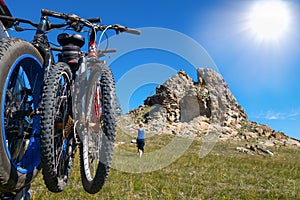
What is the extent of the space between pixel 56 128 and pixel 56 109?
0.64ft

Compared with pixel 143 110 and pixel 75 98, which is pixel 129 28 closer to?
pixel 75 98

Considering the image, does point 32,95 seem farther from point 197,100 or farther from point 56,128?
point 197,100

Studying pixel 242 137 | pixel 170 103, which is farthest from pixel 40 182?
pixel 170 103

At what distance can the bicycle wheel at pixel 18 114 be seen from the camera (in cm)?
187

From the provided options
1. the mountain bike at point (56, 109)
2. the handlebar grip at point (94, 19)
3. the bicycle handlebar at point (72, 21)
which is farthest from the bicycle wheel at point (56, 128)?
the handlebar grip at point (94, 19)

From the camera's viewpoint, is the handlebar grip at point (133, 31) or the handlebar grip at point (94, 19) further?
the handlebar grip at point (133, 31)

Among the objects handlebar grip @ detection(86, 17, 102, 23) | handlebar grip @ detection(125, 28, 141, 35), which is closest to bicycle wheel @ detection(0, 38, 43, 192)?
handlebar grip @ detection(86, 17, 102, 23)

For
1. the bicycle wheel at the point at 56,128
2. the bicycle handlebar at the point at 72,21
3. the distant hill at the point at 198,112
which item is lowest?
the bicycle wheel at the point at 56,128

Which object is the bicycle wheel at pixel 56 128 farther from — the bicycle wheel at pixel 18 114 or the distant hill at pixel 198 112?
the distant hill at pixel 198 112

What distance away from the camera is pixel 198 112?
226 feet

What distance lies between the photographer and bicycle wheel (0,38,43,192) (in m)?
1.87

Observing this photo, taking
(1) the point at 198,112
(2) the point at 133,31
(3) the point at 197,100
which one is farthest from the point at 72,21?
(3) the point at 197,100

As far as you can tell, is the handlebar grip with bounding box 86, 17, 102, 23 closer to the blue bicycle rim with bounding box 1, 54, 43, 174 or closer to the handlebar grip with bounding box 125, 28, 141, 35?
the handlebar grip with bounding box 125, 28, 141, 35

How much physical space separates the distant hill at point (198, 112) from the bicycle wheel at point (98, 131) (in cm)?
5172
